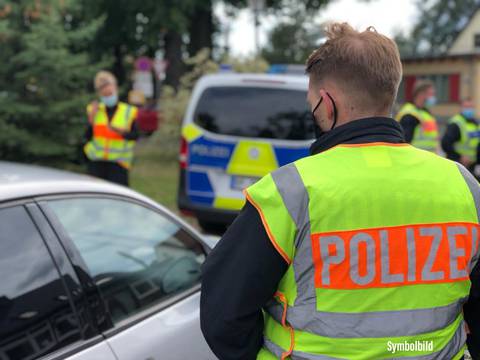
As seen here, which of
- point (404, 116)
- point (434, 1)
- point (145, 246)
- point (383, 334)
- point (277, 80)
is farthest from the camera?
point (434, 1)

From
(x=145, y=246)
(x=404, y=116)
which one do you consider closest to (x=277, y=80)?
(x=404, y=116)

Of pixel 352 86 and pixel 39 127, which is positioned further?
pixel 39 127

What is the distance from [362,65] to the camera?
155cm

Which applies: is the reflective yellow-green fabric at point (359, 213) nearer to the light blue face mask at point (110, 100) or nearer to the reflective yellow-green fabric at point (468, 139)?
the light blue face mask at point (110, 100)

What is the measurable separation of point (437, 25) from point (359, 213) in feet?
242

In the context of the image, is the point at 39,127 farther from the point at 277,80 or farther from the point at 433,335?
the point at 433,335

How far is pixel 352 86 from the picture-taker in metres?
1.58

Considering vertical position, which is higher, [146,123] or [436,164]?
[436,164]

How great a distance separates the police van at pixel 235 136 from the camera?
6.41 m

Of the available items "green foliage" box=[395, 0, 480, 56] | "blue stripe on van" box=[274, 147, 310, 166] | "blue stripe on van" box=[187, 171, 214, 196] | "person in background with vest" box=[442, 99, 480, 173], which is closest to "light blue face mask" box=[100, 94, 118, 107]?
"blue stripe on van" box=[187, 171, 214, 196]

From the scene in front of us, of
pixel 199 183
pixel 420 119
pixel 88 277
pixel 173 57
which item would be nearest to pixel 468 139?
pixel 420 119

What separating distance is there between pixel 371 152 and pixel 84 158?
8.77 m

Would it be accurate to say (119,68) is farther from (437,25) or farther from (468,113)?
(437,25)

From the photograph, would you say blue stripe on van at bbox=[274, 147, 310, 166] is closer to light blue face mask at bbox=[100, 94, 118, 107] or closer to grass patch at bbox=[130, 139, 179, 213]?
light blue face mask at bbox=[100, 94, 118, 107]
